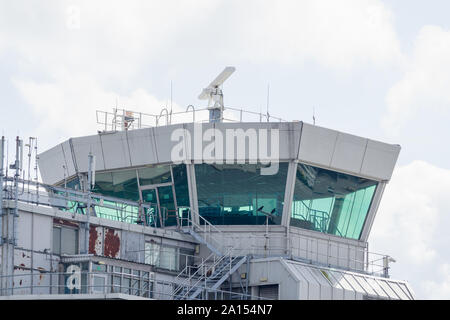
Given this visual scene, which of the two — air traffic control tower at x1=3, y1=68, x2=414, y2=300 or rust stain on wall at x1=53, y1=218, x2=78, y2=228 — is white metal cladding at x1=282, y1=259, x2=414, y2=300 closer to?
air traffic control tower at x1=3, y1=68, x2=414, y2=300

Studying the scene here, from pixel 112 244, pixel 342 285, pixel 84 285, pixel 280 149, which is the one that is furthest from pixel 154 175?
pixel 84 285

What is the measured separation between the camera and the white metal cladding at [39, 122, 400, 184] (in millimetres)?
68812

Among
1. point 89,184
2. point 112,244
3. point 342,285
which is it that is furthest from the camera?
point 342,285

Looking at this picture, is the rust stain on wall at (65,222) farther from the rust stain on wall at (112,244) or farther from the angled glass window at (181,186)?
the angled glass window at (181,186)

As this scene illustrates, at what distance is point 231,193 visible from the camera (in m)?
69.4

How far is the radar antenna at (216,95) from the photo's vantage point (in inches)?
2825

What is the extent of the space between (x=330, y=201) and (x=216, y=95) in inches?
291

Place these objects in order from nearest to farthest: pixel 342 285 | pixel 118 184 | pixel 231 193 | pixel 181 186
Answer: pixel 342 285 < pixel 231 193 < pixel 181 186 < pixel 118 184

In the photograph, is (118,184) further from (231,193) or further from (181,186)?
(231,193)

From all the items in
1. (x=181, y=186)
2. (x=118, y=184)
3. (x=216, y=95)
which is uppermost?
(x=216, y=95)

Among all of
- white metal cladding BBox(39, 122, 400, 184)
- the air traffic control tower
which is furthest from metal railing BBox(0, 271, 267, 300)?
white metal cladding BBox(39, 122, 400, 184)

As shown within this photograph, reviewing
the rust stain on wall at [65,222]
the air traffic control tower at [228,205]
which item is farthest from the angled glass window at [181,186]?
the rust stain on wall at [65,222]

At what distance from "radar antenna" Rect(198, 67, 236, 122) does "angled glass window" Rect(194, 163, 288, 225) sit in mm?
2954

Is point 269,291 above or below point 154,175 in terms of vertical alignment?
below
